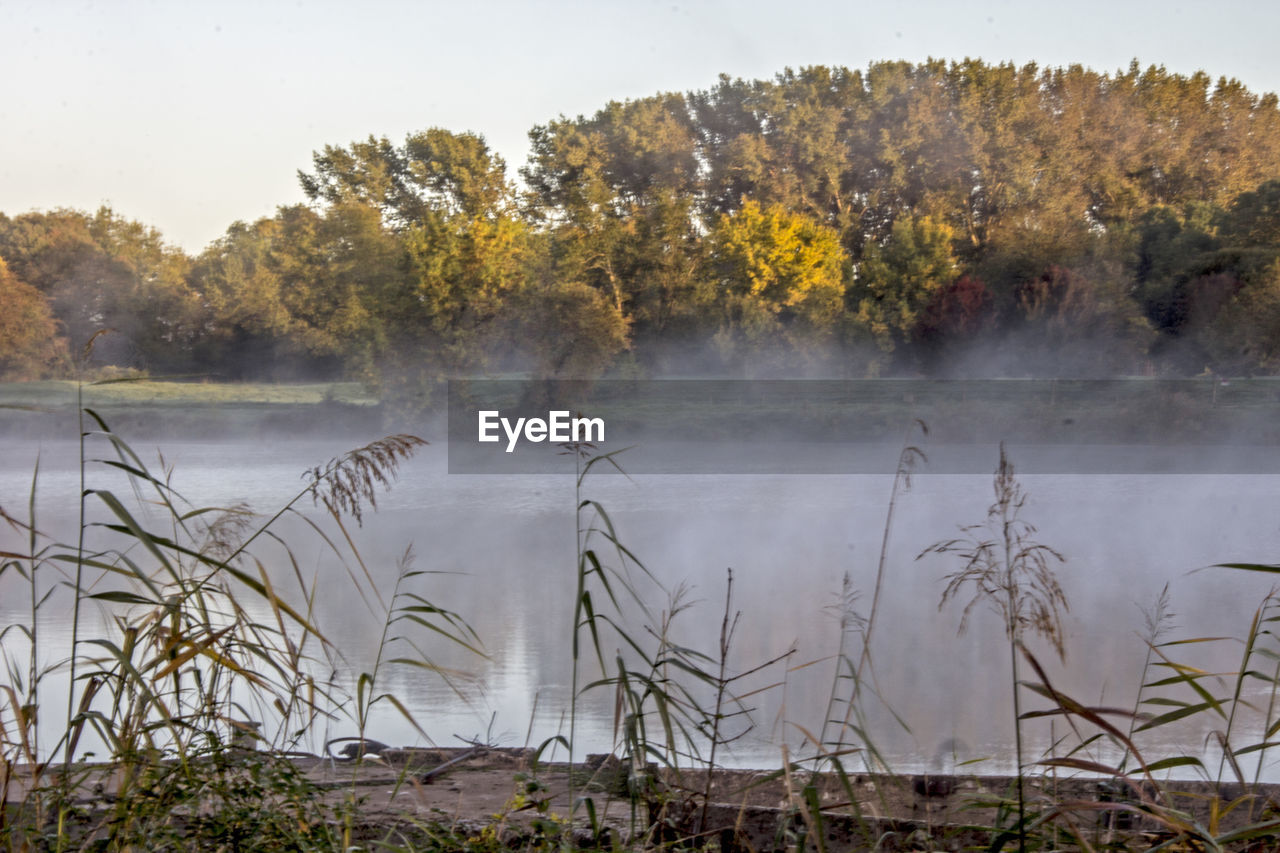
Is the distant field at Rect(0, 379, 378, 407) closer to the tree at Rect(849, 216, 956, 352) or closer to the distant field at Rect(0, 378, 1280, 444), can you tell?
the distant field at Rect(0, 378, 1280, 444)

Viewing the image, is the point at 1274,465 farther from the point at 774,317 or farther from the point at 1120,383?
the point at 774,317

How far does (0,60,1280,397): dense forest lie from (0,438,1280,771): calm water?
3.79m

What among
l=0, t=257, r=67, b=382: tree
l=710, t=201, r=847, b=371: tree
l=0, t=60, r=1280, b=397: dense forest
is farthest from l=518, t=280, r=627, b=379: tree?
l=0, t=257, r=67, b=382: tree

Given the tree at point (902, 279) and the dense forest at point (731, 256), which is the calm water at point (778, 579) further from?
the tree at point (902, 279)

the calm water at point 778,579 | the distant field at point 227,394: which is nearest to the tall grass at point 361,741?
the calm water at point 778,579

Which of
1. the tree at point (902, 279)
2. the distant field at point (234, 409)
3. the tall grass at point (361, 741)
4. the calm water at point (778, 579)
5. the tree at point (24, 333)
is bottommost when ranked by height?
the calm water at point (778, 579)

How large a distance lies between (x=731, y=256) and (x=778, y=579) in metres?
11.8

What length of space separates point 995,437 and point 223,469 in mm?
11266

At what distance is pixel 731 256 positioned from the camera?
18.4m

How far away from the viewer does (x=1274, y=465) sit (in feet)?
52.3

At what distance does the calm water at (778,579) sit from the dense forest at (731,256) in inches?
149

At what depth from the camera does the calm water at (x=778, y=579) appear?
13.0 feet

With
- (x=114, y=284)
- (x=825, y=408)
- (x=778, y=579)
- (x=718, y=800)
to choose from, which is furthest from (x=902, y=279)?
(x=718, y=800)

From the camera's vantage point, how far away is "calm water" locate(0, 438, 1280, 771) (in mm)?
3953
